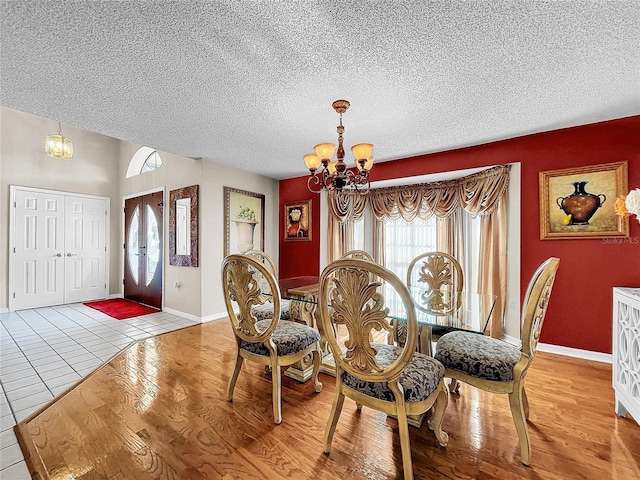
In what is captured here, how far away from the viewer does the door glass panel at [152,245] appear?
15.8 feet

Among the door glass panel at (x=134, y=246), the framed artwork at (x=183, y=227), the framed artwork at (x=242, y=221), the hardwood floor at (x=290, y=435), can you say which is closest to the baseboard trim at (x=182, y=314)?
the framed artwork at (x=183, y=227)

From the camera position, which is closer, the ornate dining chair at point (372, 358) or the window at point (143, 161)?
the ornate dining chair at point (372, 358)

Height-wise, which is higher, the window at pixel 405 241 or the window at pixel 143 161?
the window at pixel 143 161

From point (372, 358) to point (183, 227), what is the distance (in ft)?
12.6

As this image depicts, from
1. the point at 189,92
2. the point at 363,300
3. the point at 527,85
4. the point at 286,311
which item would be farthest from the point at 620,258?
the point at 189,92

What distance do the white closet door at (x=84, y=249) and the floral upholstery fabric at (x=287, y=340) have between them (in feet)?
17.0

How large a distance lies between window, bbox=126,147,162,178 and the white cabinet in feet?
20.5

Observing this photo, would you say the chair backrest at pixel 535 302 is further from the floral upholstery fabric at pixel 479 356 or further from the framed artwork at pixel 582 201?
the framed artwork at pixel 582 201

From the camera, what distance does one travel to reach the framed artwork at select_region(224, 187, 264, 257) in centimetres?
435

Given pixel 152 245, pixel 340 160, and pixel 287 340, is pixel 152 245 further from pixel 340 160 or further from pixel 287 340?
pixel 340 160

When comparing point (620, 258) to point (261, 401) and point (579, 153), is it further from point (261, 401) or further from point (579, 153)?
point (261, 401)

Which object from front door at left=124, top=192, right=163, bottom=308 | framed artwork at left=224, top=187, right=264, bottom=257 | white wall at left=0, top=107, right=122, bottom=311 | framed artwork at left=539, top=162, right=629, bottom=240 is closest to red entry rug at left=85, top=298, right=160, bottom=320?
front door at left=124, top=192, right=163, bottom=308

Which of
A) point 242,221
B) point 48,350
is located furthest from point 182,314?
point 242,221

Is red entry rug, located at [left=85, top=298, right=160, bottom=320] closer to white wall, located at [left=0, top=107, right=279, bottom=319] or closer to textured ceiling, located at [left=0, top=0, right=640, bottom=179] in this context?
white wall, located at [left=0, top=107, right=279, bottom=319]
